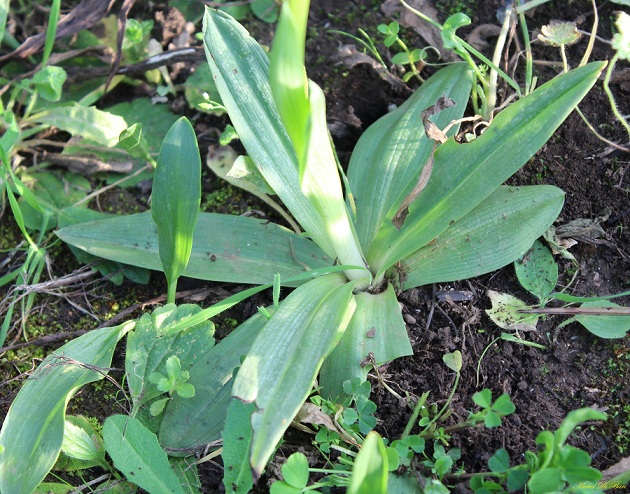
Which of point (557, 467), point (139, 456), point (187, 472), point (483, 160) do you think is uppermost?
point (483, 160)

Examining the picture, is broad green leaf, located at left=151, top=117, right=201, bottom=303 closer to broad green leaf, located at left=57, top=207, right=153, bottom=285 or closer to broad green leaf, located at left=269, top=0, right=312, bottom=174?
broad green leaf, located at left=57, top=207, right=153, bottom=285

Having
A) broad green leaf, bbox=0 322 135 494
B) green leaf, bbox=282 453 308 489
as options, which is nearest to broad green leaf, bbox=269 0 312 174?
green leaf, bbox=282 453 308 489

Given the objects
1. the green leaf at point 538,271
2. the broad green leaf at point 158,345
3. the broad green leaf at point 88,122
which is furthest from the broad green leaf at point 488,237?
the broad green leaf at point 88,122

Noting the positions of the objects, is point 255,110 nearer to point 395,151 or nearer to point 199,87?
point 395,151

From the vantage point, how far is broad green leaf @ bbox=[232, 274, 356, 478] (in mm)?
1315

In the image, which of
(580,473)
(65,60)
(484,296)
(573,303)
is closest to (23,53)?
(65,60)

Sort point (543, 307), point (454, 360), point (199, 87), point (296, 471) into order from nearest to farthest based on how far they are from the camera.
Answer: point (296, 471) < point (454, 360) < point (543, 307) < point (199, 87)

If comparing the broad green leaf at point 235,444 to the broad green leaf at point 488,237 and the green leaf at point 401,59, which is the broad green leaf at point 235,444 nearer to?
the broad green leaf at point 488,237

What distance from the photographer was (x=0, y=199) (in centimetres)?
230

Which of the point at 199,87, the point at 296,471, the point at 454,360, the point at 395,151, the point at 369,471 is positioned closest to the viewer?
the point at 369,471

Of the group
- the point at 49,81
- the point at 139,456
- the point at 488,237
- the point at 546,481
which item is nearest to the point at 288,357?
the point at 139,456

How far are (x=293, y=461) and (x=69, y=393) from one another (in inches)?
26.8

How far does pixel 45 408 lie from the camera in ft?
5.44

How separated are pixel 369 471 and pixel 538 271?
2.96ft
